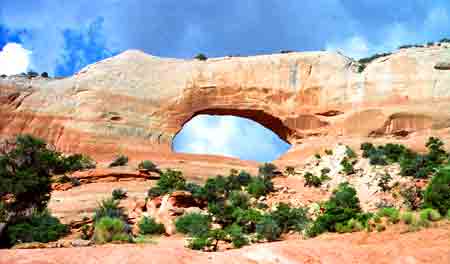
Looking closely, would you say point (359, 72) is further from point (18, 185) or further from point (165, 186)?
point (18, 185)

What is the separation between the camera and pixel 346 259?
1110 cm

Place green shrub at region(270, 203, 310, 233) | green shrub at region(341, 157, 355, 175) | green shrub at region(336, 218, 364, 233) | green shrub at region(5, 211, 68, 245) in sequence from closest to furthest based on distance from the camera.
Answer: green shrub at region(336, 218, 364, 233), green shrub at region(5, 211, 68, 245), green shrub at region(270, 203, 310, 233), green shrub at region(341, 157, 355, 175)

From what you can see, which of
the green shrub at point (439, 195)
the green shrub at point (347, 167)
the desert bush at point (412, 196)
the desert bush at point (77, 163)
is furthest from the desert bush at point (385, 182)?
the desert bush at point (77, 163)

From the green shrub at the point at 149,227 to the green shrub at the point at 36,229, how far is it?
2.71m

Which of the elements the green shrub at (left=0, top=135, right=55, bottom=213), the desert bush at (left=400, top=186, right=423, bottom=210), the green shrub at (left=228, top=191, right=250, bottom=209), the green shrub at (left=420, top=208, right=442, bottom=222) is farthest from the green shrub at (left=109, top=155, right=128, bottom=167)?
the green shrub at (left=420, top=208, right=442, bottom=222)

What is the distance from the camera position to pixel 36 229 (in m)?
17.8

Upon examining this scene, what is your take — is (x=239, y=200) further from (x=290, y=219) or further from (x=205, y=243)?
(x=205, y=243)

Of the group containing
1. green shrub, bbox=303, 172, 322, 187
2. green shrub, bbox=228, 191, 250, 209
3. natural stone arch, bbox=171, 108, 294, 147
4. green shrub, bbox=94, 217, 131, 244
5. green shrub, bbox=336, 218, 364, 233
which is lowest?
green shrub, bbox=94, 217, 131, 244

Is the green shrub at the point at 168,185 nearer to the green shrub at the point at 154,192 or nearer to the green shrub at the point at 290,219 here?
the green shrub at the point at 154,192

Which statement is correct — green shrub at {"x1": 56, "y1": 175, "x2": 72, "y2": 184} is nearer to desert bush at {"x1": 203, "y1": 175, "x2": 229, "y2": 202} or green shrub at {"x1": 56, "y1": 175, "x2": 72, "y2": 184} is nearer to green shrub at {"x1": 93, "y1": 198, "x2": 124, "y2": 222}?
green shrub at {"x1": 93, "y1": 198, "x2": 124, "y2": 222}

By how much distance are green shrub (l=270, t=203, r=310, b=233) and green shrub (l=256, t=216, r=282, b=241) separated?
705mm

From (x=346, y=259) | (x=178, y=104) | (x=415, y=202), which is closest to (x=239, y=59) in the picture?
(x=178, y=104)

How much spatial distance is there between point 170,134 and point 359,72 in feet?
49.7

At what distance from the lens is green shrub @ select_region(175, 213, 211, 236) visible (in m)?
20.2
